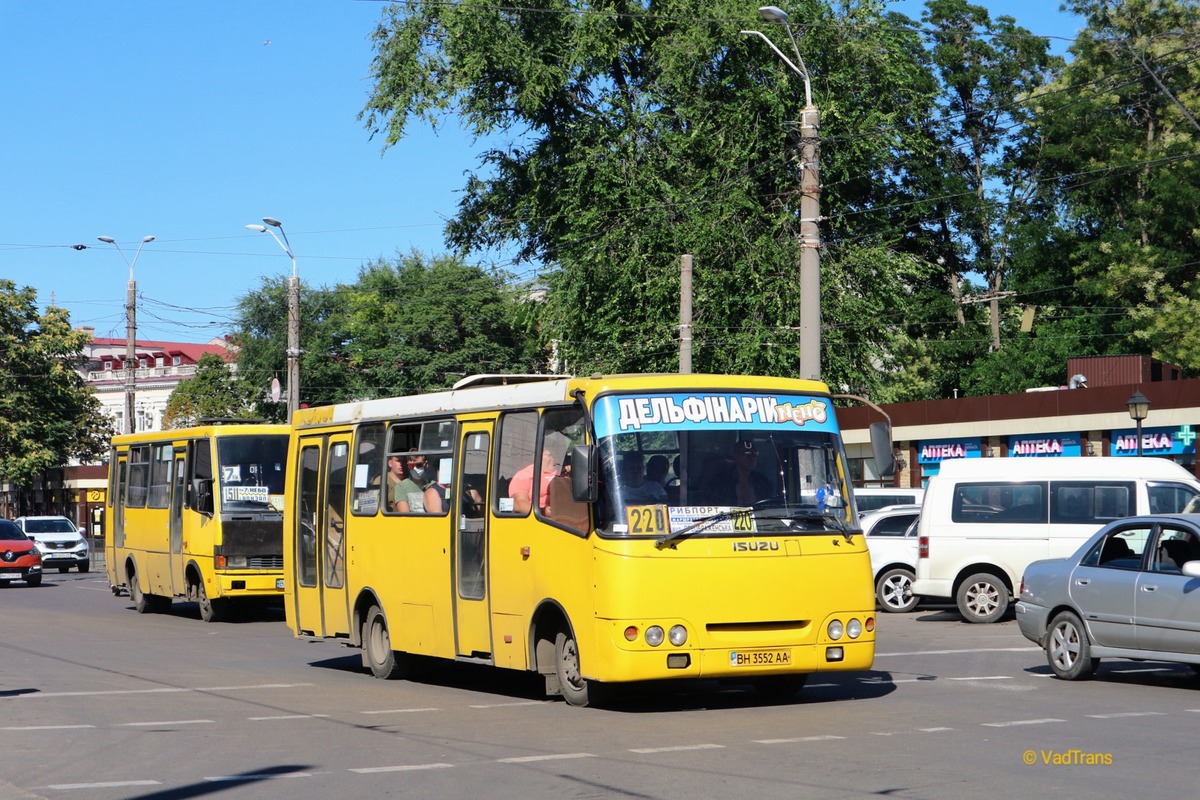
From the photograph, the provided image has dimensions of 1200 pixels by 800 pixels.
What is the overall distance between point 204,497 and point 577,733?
586 inches

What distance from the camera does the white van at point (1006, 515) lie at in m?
22.3

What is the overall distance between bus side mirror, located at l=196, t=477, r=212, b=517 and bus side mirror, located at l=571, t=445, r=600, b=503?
46.1 ft

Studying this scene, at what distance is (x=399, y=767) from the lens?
1007 centimetres

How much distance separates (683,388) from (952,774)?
14.8 feet

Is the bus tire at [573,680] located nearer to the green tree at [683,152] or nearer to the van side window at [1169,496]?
the van side window at [1169,496]

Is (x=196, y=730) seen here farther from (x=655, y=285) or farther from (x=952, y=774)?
(x=655, y=285)

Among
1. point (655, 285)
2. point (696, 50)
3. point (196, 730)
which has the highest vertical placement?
point (696, 50)

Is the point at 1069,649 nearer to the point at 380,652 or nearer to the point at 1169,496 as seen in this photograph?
the point at 380,652

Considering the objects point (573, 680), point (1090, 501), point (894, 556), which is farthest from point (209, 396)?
point (573, 680)

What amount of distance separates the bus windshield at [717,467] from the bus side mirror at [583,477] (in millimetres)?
195

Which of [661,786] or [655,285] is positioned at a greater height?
[655,285]

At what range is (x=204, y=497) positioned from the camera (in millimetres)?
25234

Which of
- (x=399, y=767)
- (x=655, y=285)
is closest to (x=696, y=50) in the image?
(x=655, y=285)

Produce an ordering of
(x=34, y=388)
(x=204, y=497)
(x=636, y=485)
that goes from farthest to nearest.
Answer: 1. (x=34, y=388)
2. (x=204, y=497)
3. (x=636, y=485)
